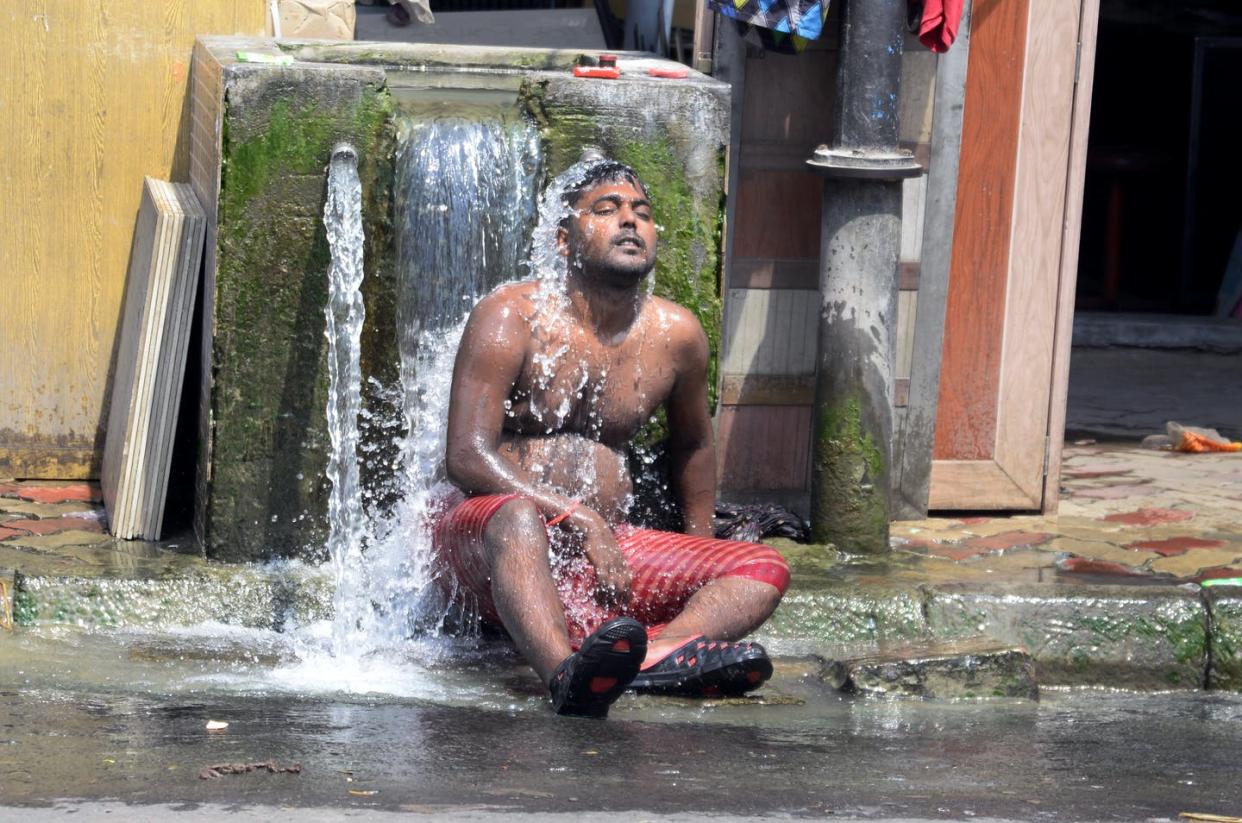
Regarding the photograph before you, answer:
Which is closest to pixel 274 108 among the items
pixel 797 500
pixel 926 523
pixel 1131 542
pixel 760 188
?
pixel 760 188

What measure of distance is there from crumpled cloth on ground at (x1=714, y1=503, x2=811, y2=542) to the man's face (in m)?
1.21

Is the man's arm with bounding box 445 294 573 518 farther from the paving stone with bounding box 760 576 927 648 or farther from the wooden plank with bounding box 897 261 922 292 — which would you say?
the wooden plank with bounding box 897 261 922 292

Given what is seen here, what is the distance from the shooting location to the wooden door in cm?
667

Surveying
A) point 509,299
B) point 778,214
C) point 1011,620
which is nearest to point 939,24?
point 778,214

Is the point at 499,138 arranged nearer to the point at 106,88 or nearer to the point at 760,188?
the point at 760,188

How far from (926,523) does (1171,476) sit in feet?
5.04

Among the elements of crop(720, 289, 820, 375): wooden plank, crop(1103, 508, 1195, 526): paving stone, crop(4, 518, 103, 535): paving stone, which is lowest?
crop(4, 518, 103, 535): paving stone

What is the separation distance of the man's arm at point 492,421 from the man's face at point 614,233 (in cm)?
27

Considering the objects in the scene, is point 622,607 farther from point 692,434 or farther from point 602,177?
point 602,177

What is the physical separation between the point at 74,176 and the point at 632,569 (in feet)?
8.81

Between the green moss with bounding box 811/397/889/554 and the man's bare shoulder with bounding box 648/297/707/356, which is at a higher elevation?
the man's bare shoulder with bounding box 648/297/707/356

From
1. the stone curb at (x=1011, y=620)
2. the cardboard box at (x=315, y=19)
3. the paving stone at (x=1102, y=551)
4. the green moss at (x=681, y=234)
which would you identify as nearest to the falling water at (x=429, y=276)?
the stone curb at (x=1011, y=620)

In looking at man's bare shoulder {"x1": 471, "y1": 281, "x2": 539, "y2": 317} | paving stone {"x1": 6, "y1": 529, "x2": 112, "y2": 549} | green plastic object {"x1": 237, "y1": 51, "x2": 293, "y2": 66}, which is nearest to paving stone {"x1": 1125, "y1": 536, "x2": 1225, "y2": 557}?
man's bare shoulder {"x1": 471, "y1": 281, "x2": 539, "y2": 317}

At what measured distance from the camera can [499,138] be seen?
584 centimetres
